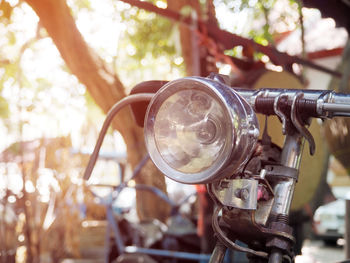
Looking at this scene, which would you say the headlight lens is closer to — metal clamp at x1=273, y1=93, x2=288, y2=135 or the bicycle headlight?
the bicycle headlight

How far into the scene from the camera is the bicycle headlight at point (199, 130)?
979 millimetres

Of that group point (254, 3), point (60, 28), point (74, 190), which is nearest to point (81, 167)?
point (74, 190)

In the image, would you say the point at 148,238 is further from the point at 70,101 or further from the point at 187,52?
the point at 70,101

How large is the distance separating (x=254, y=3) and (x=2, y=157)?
3.49 m

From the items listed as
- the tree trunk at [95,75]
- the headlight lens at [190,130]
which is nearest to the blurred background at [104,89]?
the tree trunk at [95,75]

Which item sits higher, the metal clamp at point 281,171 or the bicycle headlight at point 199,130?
the bicycle headlight at point 199,130

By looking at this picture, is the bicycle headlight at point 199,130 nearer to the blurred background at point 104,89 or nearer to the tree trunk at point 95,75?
the blurred background at point 104,89

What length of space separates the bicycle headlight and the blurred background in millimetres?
308

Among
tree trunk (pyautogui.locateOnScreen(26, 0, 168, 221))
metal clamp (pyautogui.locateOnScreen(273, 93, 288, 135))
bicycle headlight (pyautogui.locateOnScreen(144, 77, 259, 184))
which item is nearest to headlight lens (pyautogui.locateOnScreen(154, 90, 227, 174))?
bicycle headlight (pyautogui.locateOnScreen(144, 77, 259, 184))

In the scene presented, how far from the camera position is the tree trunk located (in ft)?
17.1

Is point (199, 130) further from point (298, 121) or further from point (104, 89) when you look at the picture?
point (104, 89)

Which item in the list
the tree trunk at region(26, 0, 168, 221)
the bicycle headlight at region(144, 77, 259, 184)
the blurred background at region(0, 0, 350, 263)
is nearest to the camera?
the bicycle headlight at region(144, 77, 259, 184)

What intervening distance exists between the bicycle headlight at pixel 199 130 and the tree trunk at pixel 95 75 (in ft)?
14.3

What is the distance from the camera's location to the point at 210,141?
3.43 ft
